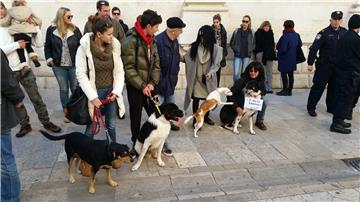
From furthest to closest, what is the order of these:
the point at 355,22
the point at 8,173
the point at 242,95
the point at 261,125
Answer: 1. the point at 261,125
2. the point at 242,95
3. the point at 355,22
4. the point at 8,173

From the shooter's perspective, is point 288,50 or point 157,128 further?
point 288,50

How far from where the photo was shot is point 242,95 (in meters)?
6.01

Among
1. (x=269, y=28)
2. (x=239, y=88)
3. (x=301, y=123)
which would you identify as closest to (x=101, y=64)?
(x=239, y=88)

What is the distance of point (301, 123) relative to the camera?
6539 millimetres

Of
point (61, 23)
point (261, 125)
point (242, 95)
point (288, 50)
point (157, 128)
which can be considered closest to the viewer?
point (157, 128)

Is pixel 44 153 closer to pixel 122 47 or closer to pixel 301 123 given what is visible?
pixel 122 47

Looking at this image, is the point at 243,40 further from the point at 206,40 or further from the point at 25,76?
the point at 25,76

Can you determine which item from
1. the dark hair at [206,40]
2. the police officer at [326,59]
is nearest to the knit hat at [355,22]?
the police officer at [326,59]

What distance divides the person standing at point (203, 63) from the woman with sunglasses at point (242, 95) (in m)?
0.42

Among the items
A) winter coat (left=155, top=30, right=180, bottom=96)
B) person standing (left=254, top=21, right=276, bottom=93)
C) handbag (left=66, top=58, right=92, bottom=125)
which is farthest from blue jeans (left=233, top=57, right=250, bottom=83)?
handbag (left=66, top=58, right=92, bottom=125)

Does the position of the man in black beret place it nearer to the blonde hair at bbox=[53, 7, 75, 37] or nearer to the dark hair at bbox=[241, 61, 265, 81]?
the dark hair at bbox=[241, 61, 265, 81]

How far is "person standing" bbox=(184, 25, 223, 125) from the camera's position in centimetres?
578

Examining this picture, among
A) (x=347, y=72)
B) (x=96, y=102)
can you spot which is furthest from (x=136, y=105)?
(x=347, y=72)

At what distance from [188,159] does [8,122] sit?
2405 mm
